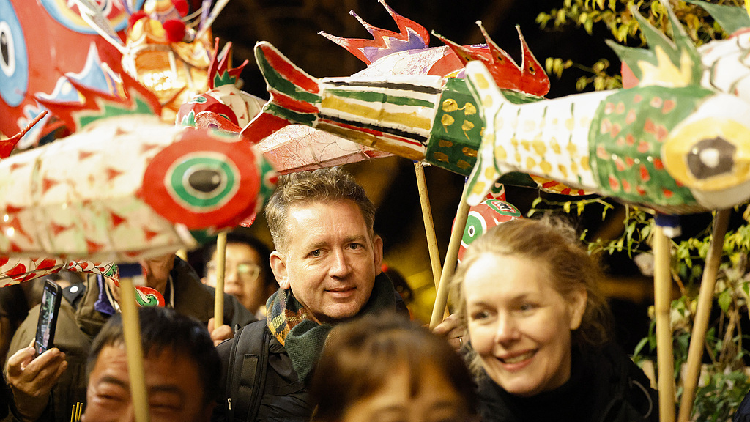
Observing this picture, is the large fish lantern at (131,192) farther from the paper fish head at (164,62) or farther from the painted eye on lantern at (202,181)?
the paper fish head at (164,62)

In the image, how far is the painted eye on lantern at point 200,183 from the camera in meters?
0.82

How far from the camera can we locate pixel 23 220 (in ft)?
2.90

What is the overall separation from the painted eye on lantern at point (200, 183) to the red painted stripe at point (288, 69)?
25cm

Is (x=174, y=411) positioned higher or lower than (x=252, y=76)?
lower

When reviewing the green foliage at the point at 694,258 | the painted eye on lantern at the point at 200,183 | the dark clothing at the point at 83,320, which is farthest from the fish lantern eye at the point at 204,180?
the green foliage at the point at 694,258

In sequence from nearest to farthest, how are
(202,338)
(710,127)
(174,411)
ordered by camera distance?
(710,127), (174,411), (202,338)

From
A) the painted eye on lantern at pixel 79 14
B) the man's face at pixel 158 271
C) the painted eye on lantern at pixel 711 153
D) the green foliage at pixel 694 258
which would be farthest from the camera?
the painted eye on lantern at pixel 79 14

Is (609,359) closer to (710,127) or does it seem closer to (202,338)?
(710,127)

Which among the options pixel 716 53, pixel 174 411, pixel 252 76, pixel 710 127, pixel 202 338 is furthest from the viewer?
pixel 252 76

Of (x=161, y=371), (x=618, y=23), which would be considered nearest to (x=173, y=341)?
(x=161, y=371)

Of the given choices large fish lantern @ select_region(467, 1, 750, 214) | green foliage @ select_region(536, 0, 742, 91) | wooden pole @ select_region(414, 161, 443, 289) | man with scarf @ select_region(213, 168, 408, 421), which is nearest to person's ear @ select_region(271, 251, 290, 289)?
man with scarf @ select_region(213, 168, 408, 421)

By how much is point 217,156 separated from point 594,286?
2.00ft

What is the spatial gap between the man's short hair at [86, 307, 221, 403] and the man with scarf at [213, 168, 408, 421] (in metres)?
0.22

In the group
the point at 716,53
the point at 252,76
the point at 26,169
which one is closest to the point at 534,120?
the point at 716,53
